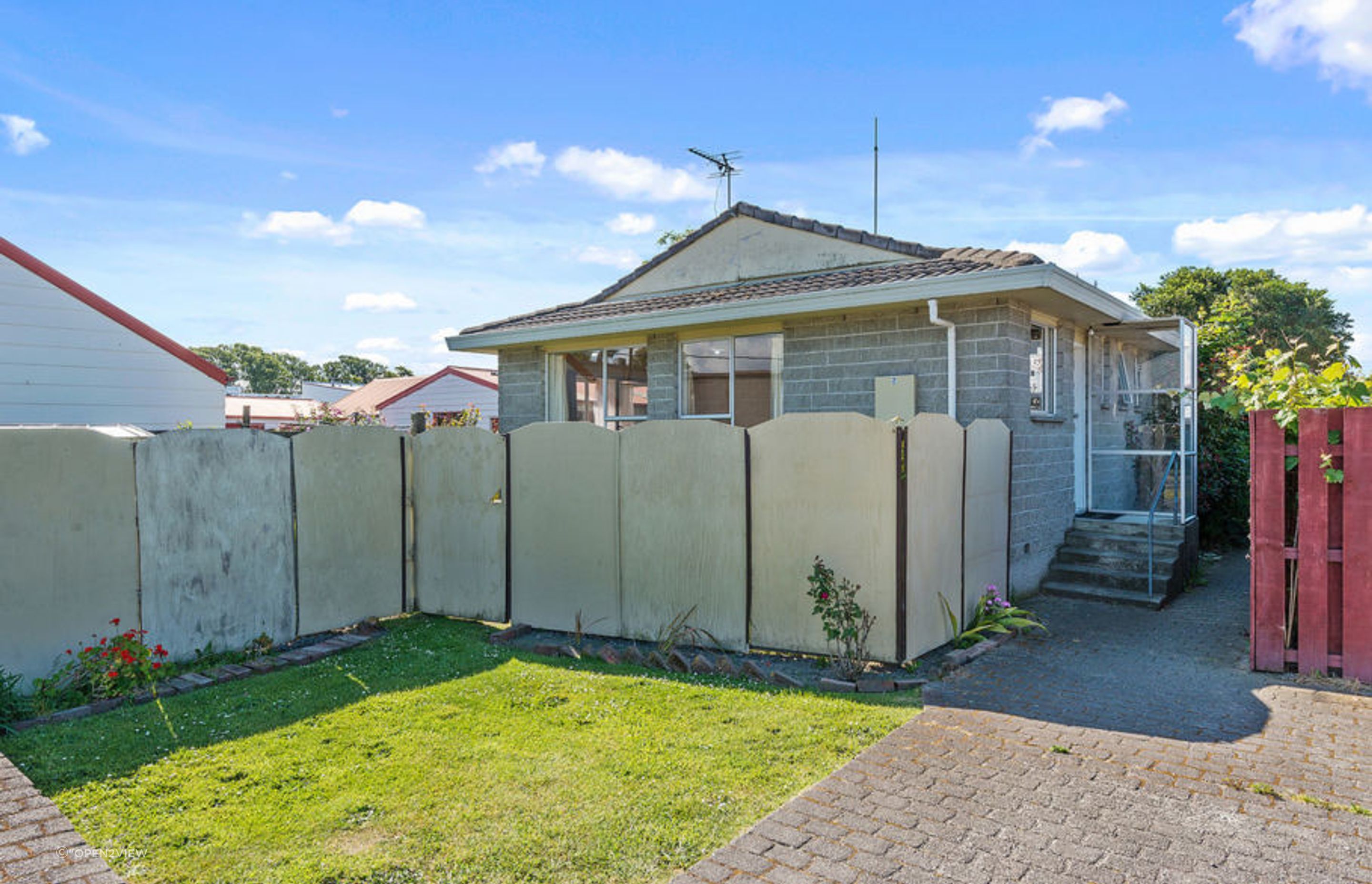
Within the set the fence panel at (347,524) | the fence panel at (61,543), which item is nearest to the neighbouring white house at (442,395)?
the fence panel at (347,524)

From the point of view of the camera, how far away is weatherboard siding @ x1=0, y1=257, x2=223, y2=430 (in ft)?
28.9

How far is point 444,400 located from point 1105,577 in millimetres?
30437

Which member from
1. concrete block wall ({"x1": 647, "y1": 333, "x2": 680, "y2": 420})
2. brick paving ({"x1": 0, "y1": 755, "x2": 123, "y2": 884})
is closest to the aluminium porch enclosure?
concrete block wall ({"x1": 647, "y1": 333, "x2": 680, "y2": 420})

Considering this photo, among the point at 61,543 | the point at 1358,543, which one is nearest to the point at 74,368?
the point at 61,543

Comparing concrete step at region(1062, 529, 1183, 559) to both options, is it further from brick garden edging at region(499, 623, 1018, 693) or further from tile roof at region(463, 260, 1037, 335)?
tile roof at region(463, 260, 1037, 335)

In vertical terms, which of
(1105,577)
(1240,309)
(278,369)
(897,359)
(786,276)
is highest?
(278,369)

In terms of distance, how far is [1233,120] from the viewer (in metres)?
10.8

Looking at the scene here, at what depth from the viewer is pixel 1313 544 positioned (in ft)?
17.4

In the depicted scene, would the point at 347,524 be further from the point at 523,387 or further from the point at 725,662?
the point at 523,387

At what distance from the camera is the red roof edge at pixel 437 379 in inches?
1302

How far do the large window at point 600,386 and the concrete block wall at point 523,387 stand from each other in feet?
0.45

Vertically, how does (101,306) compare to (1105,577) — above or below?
above

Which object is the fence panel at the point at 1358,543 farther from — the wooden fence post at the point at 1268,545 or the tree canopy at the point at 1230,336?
the tree canopy at the point at 1230,336

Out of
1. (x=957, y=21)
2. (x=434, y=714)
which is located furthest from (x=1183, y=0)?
(x=434, y=714)
